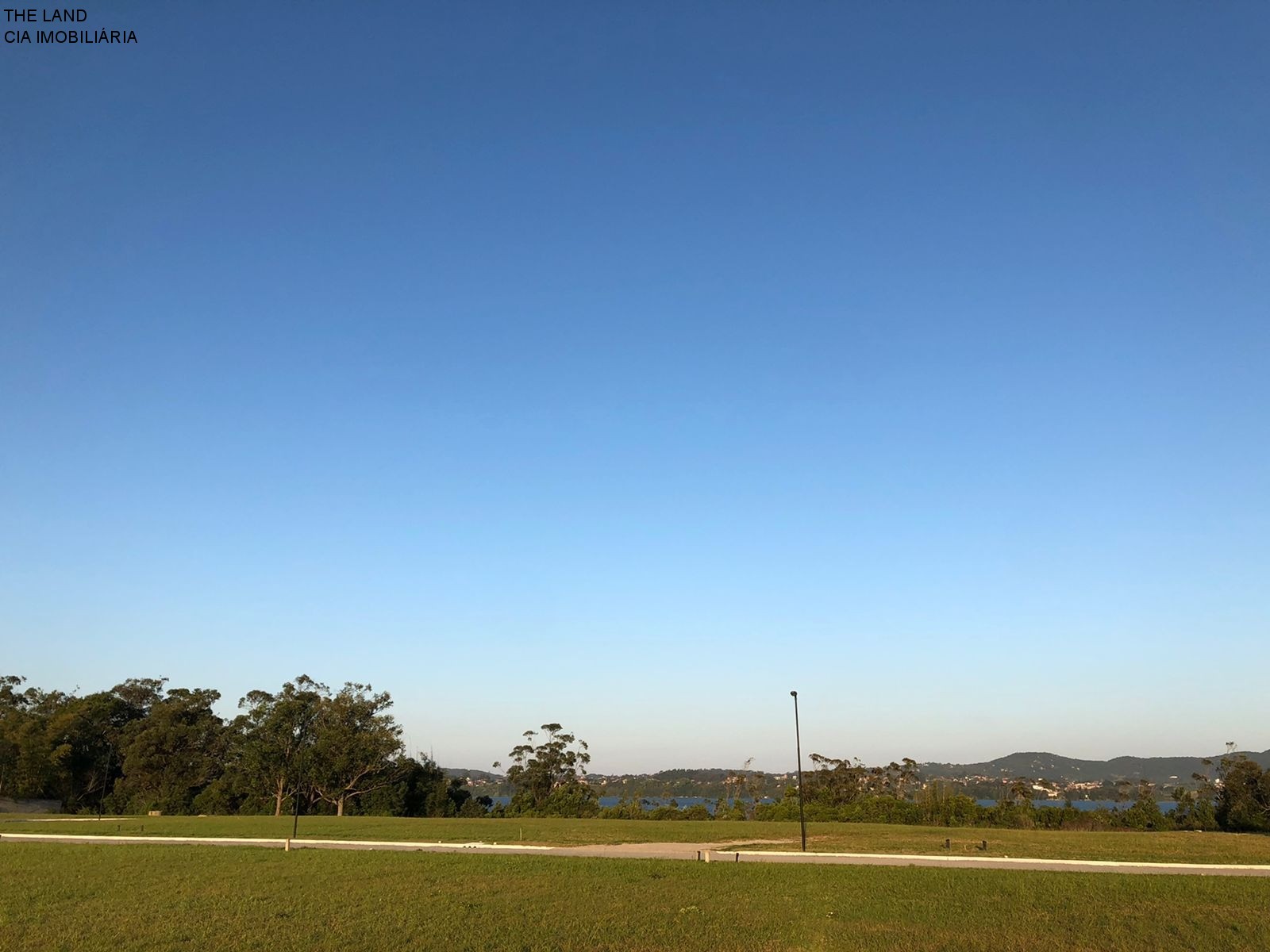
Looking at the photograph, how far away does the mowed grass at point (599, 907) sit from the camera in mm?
12766

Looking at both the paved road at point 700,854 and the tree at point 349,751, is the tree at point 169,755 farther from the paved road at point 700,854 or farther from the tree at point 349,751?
the paved road at point 700,854

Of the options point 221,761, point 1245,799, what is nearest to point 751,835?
point 1245,799

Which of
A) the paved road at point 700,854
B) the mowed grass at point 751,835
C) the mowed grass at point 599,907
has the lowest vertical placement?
the mowed grass at point 751,835

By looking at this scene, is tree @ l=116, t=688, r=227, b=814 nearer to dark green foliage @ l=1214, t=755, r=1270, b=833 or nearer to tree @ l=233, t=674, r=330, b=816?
tree @ l=233, t=674, r=330, b=816

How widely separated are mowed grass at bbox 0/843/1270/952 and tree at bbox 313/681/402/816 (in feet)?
123

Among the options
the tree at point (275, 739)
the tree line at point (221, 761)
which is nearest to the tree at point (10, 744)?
the tree line at point (221, 761)

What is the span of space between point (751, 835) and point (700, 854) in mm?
13795

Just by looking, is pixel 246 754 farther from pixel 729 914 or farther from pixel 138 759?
pixel 729 914

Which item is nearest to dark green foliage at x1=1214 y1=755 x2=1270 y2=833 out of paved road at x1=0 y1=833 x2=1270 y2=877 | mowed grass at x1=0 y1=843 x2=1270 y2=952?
paved road at x1=0 y1=833 x2=1270 y2=877

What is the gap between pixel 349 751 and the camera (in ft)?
193

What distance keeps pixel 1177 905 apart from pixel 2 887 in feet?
77.8

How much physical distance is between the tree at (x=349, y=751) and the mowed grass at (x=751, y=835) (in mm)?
11914

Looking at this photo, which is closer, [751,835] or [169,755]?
[751,835]

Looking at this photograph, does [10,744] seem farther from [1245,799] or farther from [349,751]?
[1245,799]
